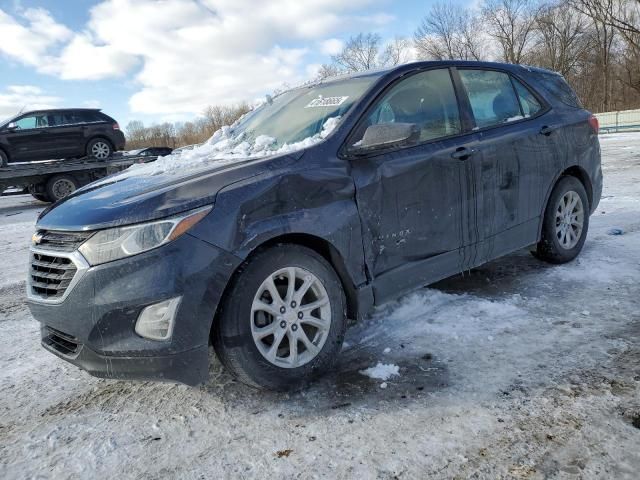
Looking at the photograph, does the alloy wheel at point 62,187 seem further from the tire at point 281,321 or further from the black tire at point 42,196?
the tire at point 281,321

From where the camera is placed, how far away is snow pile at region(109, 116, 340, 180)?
9.46 ft

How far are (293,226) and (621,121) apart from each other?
30.7m

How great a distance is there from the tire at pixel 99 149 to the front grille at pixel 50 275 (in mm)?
13092

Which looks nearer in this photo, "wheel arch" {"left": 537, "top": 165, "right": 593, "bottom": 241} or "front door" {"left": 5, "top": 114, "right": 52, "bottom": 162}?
"wheel arch" {"left": 537, "top": 165, "right": 593, "bottom": 241}

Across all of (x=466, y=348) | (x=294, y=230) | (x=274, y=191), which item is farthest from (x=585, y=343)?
(x=274, y=191)

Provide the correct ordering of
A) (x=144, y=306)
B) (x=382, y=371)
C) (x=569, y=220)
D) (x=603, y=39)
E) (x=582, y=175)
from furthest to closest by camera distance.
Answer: (x=603, y=39)
(x=582, y=175)
(x=569, y=220)
(x=382, y=371)
(x=144, y=306)

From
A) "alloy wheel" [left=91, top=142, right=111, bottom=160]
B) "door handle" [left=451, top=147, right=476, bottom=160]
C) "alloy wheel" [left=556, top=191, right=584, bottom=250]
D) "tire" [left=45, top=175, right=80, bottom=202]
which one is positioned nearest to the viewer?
"door handle" [left=451, top=147, right=476, bottom=160]

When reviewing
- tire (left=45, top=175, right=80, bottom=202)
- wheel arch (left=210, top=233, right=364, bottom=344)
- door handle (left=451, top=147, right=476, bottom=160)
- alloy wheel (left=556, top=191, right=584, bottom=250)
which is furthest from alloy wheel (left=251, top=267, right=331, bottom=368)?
tire (left=45, top=175, right=80, bottom=202)

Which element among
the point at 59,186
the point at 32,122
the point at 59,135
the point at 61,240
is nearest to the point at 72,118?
the point at 59,135

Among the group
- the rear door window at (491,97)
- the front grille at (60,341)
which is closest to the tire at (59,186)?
the front grille at (60,341)

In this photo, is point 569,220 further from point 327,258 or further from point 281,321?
point 281,321

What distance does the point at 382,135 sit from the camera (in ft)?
9.36

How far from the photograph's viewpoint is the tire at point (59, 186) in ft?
43.9

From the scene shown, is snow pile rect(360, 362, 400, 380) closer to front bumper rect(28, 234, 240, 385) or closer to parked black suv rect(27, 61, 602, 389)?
parked black suv rect(27, 61, 602, 389)
